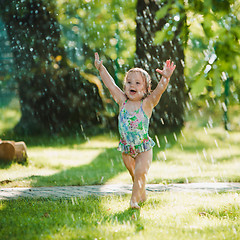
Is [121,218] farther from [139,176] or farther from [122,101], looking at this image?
[122,101]

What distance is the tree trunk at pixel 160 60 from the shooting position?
37.7 ft

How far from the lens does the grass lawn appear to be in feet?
10.8

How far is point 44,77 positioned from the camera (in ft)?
40.9

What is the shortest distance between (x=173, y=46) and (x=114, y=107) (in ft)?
9.39

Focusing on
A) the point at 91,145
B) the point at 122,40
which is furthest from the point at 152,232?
the point at 122,40

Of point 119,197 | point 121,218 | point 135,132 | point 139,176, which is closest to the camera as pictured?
point 121,218

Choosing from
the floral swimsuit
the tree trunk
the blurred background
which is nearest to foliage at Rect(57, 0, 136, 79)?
the blurred background

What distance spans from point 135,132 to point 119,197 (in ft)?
3.21

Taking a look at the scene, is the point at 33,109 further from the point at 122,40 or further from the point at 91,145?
the point at 122,40

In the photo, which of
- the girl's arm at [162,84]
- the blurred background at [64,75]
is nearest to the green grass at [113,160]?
the blurred background at [64,75]

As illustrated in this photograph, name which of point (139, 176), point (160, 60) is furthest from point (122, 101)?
point (160, 60)

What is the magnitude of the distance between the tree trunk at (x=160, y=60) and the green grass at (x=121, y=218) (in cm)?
708

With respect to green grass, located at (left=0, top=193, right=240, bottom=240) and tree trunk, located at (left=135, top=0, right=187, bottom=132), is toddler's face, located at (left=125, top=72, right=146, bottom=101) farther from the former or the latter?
tree trunk, located at (left=135, top=0, right=187, bottom=132)

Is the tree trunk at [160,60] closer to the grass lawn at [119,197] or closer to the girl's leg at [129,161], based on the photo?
the grass lawn at [119,197]
